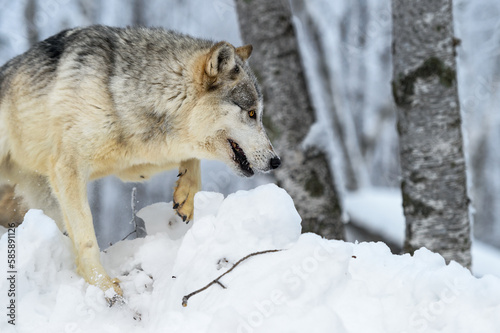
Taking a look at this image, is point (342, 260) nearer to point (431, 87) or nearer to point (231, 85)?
point (231, 85)

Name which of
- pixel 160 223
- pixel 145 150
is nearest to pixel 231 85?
pixel 145 150

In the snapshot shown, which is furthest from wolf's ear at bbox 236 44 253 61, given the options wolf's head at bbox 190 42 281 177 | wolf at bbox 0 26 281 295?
wolf's head at bbox 190 42 281 177

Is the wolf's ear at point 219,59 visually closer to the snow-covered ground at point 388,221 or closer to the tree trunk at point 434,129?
the tree trunk at point 434,129

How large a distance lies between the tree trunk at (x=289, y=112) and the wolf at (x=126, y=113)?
62.3 inches

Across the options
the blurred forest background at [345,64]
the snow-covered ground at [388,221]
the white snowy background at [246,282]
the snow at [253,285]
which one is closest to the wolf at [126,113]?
the white snowy background at [246,282]

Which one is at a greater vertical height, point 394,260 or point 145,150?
point 145,150

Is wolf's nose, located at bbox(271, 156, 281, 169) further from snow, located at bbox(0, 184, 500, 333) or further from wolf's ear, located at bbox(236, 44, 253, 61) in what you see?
wolf's ear, located at bbox(236, 44, 253, 61)

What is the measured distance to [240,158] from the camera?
10.7ft

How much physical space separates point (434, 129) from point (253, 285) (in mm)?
2729

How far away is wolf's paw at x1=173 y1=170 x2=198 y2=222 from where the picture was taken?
10.4 ft

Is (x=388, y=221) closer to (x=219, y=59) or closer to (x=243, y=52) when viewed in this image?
(x=243, y=52)

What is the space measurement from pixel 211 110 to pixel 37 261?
1458 mm

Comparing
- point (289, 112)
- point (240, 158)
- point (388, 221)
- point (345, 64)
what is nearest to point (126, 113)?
point (240, 158)

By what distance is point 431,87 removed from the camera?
160 inches
